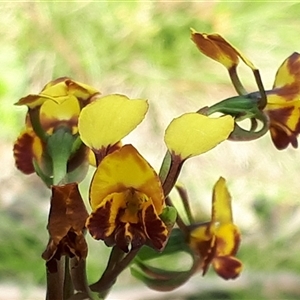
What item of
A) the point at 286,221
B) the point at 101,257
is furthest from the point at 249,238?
the point at 101,257

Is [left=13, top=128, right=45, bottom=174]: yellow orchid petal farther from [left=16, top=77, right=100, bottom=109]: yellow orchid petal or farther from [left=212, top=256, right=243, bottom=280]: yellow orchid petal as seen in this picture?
[left=212, top=256, right=243, bottom=280]: yellow orchid petal

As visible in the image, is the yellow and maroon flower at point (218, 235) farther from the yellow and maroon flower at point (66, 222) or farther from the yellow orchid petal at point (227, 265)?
the yellow and maroon flower at point (66, 222)

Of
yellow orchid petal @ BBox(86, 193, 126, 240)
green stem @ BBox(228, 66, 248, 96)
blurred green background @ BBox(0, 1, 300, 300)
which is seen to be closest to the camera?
yellow orchid petal @ BBox(86, 193, 126, 240)

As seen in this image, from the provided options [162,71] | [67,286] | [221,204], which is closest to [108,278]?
[67,286]

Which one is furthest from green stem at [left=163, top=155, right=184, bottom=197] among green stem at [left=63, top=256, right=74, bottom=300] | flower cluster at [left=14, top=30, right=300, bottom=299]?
green stem at [left=63, top=256, right=74, bottom=300]

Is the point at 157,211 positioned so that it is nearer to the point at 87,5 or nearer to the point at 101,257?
the point at 101,257

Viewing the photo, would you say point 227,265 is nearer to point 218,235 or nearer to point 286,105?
point 218,235
